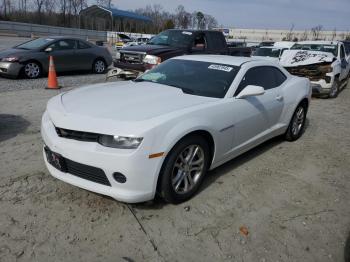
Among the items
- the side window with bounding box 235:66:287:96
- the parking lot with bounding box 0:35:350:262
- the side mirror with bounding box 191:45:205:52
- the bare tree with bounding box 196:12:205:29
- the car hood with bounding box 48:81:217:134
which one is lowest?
the parking lot with bounding box 0:35:350:262

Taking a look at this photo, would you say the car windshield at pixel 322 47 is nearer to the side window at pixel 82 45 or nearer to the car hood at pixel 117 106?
the side window at pixel 82 45

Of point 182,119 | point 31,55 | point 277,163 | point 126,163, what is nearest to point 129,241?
point 126,163

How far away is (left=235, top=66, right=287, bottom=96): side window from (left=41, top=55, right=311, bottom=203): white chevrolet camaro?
2 centimetres

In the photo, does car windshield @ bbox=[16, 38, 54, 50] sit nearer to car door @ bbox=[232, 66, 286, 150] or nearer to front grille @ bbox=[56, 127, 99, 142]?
car door @ bbox=[232, 66, 286, 150]

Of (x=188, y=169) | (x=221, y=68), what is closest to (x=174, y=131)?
(x=188, y=169)

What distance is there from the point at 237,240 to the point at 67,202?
5.63ft

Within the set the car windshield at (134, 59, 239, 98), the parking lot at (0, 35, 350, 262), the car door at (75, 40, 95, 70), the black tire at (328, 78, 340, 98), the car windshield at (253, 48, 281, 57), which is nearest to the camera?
the parking lot at (0, 35, 350, 262)

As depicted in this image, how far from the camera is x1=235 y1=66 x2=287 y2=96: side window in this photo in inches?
160

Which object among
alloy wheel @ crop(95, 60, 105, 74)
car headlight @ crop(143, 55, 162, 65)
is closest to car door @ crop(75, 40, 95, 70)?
alloy wheel @ crop(95, 60, 105, 74)

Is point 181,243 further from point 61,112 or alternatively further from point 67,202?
point 61,112

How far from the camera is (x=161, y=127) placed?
284 cm

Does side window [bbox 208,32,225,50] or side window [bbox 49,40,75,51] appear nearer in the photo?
side window [bbox 208,32,225,50]

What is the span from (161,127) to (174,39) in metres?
7.61

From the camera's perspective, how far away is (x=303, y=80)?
18.3ft
